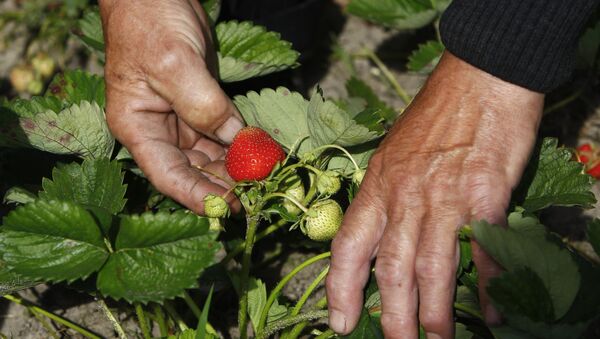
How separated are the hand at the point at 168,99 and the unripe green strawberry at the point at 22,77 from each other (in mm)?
867

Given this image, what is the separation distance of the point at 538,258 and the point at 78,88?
109cm

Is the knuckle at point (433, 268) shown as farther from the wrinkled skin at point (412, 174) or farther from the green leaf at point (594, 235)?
the green leaf at point (594, 235)

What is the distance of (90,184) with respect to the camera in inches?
57.3

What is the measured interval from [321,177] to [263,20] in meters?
1.12

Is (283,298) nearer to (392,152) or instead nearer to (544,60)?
(392,152)

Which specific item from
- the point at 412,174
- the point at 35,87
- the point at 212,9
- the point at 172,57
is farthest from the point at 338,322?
the point at 35,87

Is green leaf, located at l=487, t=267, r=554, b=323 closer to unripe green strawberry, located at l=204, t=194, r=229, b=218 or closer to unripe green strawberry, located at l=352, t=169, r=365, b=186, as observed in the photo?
unripe green strawberry, located at l=352, t=169, r=365, b=186

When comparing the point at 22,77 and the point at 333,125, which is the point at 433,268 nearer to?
the point at 333,125

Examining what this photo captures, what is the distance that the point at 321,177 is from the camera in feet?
4.36

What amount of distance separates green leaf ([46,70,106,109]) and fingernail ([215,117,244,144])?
33cm

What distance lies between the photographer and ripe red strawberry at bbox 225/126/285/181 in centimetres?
134

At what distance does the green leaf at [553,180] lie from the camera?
1.45m

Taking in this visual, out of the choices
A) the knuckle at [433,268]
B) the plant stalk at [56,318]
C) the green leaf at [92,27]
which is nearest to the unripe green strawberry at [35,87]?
the green leaf at [92,27]

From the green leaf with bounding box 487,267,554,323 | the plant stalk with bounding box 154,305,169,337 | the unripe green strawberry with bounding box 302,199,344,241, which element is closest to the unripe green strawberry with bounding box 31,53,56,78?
the plant stalk with bounding box 154,305,169,337
